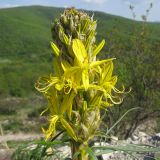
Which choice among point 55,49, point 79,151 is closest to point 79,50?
point 55,49

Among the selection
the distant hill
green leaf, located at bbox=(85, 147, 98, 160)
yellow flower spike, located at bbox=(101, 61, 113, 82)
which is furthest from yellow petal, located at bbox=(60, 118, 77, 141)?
the distant hill

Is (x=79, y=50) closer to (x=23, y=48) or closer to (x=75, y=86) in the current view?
(x=75, y=86)

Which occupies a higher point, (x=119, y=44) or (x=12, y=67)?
(x=119, y=44)

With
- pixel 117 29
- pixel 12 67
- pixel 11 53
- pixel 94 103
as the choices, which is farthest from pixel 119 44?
pixel 11 53

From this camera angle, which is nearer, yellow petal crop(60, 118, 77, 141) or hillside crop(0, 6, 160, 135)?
yellow petal crop(60, 118, 77, 141)

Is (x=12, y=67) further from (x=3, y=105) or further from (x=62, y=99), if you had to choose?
(x=62, y=99)

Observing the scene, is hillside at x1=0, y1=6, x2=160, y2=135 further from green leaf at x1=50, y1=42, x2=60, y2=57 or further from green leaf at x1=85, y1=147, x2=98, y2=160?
green leaf at x1=85, y1=147, x2=98, y2=160

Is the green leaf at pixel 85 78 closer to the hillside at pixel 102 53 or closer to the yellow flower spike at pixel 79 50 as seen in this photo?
the yellow flower spike at pixel 79 50

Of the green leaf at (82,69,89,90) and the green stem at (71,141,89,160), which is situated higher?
the green leaf at (82,69,89,90)
